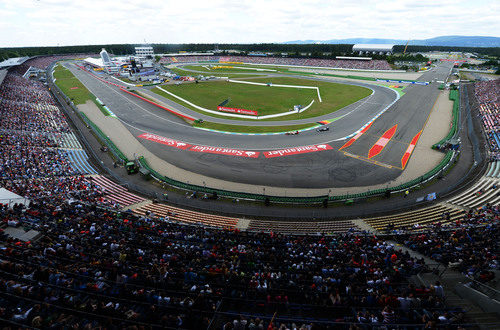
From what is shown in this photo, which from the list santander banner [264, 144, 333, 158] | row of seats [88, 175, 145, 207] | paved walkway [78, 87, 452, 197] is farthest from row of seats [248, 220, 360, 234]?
santander banner [264, 144, 333, 158]

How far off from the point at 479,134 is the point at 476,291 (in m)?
42.7

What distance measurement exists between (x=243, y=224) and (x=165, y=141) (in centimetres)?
2462

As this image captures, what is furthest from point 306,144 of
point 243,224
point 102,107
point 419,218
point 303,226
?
point 102,107

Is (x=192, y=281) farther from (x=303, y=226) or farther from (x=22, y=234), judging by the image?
(x=303, y=226)

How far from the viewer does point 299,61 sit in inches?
5172

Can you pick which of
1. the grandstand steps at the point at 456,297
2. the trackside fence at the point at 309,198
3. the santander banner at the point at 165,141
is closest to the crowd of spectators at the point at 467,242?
the grandstand steps at the point at 456,297

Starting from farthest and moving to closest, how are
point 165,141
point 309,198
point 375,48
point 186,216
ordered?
point 375,48 < point 165,141 < point 309,198 < point 186,216

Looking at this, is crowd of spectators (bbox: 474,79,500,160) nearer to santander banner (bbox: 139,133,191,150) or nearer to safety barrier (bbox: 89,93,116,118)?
santander banner (bbox: 139,133,191,150)

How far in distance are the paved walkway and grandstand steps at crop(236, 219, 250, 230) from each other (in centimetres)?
509

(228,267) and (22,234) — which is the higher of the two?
(22,234)

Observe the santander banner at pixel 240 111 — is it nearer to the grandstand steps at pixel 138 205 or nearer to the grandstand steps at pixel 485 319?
the grandstand steps at pixel 138 205

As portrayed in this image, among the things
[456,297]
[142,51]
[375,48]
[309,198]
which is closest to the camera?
[456,297]

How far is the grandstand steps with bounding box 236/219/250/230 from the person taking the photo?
831 inches

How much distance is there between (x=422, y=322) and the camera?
849 centimetres
